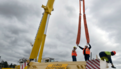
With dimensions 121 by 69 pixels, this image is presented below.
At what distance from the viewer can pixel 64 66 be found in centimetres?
582

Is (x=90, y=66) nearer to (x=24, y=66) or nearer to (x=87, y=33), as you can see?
(x=87, y=33)

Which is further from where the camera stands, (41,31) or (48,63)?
(41,31)

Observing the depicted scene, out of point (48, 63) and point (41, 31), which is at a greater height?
point (41, 31)

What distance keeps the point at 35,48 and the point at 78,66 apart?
4.10 meters

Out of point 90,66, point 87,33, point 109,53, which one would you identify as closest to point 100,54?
point 109,53

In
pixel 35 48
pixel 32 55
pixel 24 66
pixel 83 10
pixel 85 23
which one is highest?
pixel 83 10

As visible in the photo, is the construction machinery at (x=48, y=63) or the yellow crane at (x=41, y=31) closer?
the construction machinery at (x=48, y=63)

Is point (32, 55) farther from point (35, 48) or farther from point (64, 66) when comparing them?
point (64, 66)

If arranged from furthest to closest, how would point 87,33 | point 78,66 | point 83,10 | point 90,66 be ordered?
point 83,10, point 87,33, point 78,66, point 90,66

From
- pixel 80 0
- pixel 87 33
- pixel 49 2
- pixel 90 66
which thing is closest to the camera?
pixel 90 66

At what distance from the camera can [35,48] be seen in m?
8.22

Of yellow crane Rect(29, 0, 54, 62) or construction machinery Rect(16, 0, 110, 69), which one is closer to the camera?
construction machinery Rect(16, 0, 110, 69)

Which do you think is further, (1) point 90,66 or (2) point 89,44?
(2) point 89,44

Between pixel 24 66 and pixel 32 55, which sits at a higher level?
pixel 32 55
